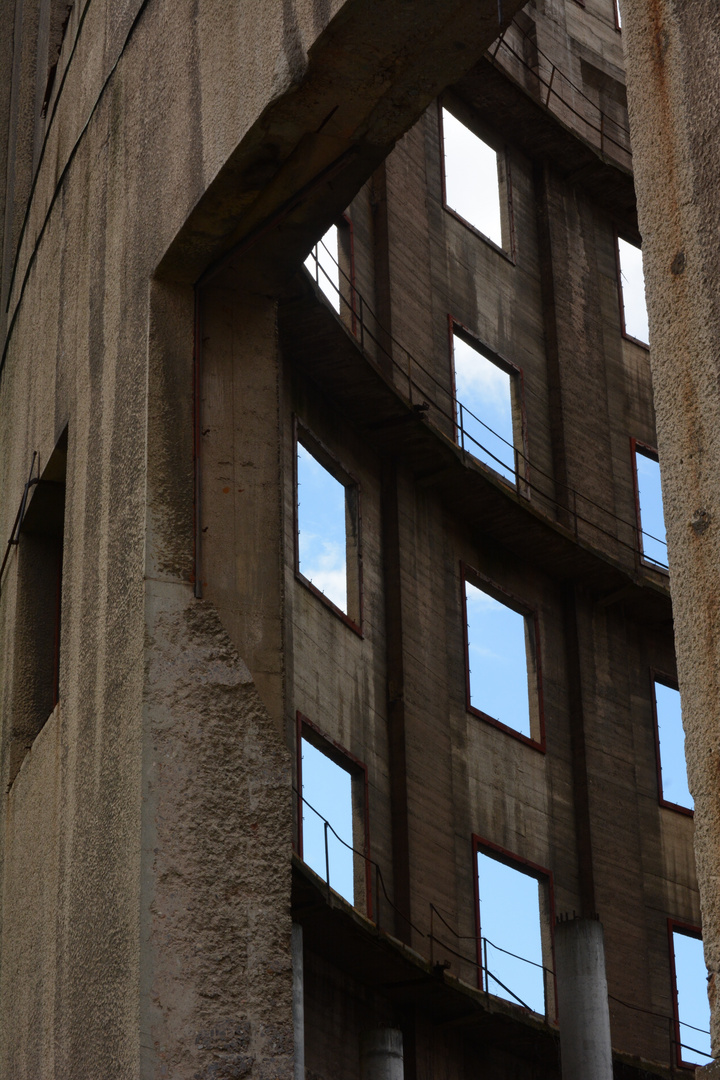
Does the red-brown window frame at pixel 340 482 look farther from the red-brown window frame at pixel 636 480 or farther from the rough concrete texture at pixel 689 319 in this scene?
the rough concrete texture at pixel 689 319

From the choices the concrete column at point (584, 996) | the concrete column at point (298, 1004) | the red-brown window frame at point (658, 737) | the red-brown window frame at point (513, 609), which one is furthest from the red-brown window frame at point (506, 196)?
the concrete column at point (298, 1004)

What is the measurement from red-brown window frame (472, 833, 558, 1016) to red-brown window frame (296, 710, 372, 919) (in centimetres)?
247

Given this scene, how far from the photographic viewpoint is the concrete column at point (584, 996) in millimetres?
19438

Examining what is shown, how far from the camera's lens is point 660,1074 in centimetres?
2262

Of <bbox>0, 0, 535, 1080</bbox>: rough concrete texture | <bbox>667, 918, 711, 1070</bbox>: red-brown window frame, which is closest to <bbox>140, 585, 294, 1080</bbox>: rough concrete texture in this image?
<bbox>0, 0, 535, 1080</bbox>: rough concrete texture

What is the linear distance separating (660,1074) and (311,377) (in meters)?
10.8

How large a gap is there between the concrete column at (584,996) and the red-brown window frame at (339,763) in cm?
240

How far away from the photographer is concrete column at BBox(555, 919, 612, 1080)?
63.8 ft

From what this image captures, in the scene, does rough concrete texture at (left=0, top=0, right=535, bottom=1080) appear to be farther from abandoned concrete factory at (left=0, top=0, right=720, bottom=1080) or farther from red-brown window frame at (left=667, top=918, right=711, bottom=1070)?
red-brown window frame at (left=667, top=918, right=711, bottom=1070)

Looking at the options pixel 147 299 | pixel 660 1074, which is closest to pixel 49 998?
pixel 147 299

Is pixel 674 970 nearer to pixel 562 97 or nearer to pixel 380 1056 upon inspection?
pixel 380 1056

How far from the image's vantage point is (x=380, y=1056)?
17203 mm

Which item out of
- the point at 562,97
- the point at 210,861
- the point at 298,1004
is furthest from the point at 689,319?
the point at 562,97

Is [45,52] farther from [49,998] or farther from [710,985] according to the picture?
[710,985]
